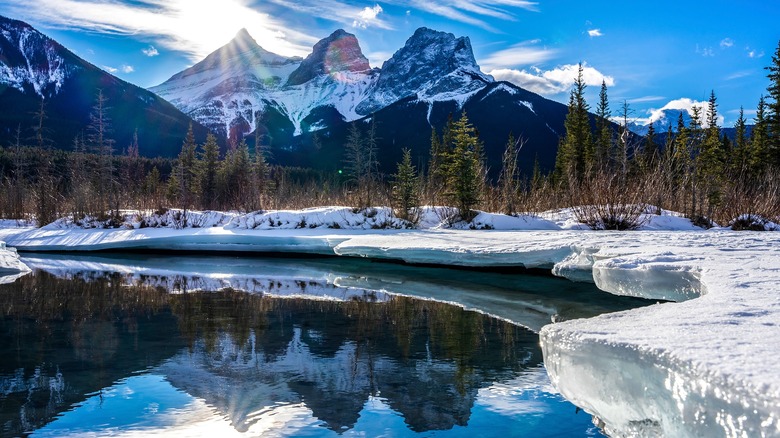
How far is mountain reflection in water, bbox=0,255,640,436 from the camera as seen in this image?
3250mm

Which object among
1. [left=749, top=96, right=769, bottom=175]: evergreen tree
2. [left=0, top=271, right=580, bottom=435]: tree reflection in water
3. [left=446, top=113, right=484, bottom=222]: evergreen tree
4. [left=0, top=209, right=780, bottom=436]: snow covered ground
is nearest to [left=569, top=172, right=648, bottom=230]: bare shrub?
[left=446, top=113, right=484, bottom=222]: evergreen tree

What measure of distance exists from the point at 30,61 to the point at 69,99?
33.7 meters

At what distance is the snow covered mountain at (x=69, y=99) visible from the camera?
4913 inches

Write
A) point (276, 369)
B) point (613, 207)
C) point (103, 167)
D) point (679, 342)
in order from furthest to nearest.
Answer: point (103, 167) → point (613, 207) → point (276, 369) → point (679, 342)

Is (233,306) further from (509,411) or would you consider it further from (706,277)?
(706,277)

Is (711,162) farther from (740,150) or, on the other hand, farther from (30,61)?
(30,61)

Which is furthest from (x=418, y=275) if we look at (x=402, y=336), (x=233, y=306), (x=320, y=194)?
(x=320, y=194)

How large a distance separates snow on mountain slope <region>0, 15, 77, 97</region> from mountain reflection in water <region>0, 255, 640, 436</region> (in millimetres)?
163077

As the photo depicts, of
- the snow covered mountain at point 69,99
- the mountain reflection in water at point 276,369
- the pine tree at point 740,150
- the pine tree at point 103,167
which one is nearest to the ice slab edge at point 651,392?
the mountain reflection in water at point 276,369

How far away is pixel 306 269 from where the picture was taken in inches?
417

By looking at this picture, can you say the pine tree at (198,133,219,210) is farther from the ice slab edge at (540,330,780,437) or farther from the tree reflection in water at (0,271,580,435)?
the ice slab edge at (540,330,780,437)

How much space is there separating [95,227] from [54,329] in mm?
13307

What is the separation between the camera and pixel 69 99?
14475 cm

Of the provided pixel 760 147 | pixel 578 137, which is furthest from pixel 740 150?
pixel 578 137
